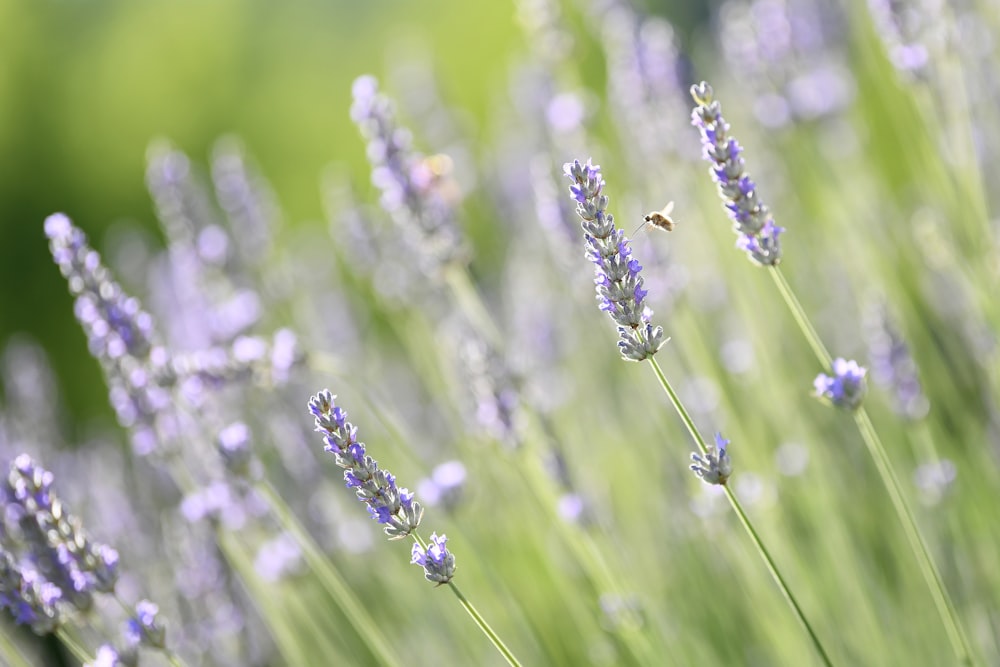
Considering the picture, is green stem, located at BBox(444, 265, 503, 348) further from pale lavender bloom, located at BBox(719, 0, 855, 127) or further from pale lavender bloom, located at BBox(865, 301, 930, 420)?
pale lavender bloom, located at BBox(719, 0, 855, 127)

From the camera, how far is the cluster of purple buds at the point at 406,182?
224 cm

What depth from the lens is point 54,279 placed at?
8438 mm

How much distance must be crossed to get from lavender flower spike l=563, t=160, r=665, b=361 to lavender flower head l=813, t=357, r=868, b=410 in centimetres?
32

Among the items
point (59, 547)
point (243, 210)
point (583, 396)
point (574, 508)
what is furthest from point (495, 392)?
point (583, 396)

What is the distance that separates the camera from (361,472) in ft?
4.64

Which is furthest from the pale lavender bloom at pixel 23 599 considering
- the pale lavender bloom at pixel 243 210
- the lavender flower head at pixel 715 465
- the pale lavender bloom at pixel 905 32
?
the pale lavender bloom at pixel 905 32

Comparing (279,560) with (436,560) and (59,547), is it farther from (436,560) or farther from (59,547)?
(436,560)

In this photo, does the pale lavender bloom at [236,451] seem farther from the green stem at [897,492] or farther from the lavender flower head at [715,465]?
the green stem at [897,492]

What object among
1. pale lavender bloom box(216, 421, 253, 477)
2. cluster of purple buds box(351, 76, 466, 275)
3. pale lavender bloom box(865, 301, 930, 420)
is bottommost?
pale lavender bloom box(216, 421, 253, 477)

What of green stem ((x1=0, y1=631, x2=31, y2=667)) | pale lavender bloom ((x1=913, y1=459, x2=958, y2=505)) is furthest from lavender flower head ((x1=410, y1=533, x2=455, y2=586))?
pale lavender bloom ((x1=913, y1=459, x2=958, y2=505))

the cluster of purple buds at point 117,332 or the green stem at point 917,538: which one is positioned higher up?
the cluster of purple buds at point 117,332

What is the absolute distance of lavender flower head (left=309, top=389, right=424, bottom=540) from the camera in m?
1.40

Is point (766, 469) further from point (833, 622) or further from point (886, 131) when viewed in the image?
point (886, 131)

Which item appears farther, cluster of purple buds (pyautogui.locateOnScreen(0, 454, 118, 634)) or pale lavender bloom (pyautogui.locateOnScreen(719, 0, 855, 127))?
pale lavender bloom (pyautogui.locateOnScreen(719, 0, 855, 127))
